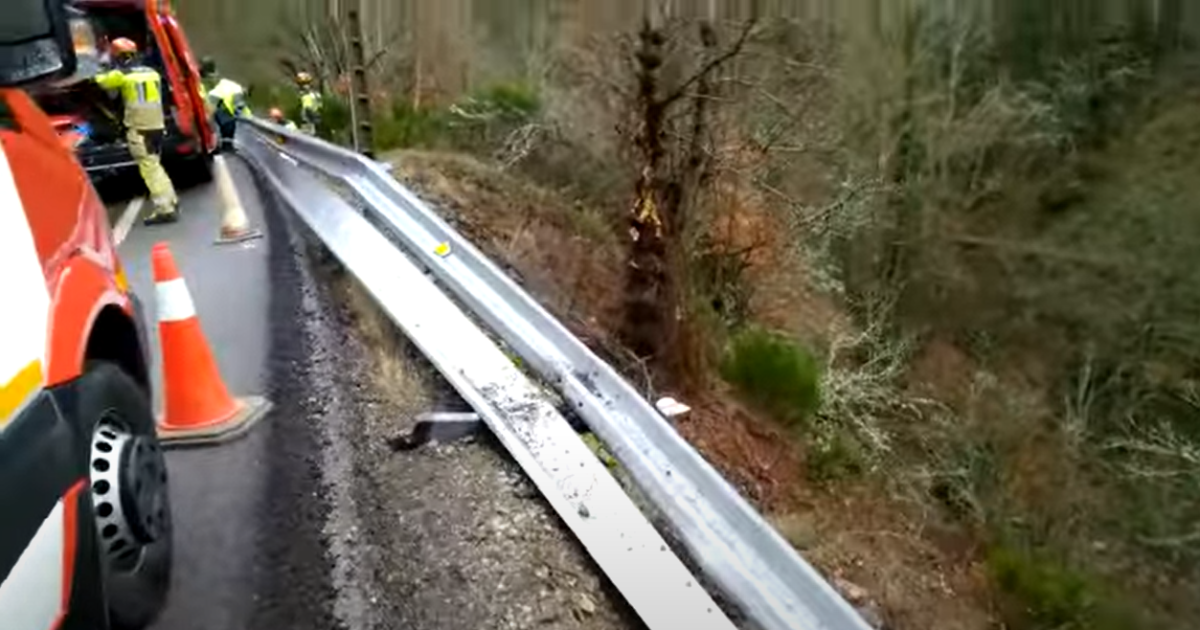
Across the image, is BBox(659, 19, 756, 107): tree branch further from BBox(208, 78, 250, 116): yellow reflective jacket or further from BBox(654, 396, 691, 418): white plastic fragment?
BBox(208, 78, 250, 116): yellow reflective jacket

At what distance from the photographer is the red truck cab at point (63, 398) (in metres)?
2.09

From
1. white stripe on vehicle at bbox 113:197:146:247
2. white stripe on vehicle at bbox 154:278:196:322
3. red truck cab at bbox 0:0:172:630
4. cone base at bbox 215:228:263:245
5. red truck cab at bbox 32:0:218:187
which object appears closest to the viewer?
red truck cab at bbox 0:0:172:630

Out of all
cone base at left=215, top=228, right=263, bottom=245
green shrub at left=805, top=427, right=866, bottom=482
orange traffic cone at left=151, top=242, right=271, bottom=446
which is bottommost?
green shrub at left=805, top=427, right=866, bottom=482

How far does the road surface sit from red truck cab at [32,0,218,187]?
5.56 m

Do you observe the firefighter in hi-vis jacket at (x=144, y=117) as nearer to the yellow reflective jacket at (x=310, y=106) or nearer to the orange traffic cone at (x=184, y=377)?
the orange traffic cone at (x=184, y=377)

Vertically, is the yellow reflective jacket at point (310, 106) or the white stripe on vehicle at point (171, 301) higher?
the white stripe on vehicle at point (171, 301)

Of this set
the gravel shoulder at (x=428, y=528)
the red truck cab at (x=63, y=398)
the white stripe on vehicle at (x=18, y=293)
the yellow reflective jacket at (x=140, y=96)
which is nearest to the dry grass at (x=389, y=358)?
the gravel shoulder at (x=428, y=528)

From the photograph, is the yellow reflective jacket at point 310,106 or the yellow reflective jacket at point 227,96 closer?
the yellow reflective jacket at point 227,96

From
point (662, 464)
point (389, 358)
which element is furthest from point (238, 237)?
point (662, 464)

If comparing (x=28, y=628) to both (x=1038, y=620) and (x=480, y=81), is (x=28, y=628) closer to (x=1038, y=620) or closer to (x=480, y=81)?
(x=1038, y=620)

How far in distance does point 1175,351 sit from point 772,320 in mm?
14043

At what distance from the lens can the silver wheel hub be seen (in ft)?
8.88

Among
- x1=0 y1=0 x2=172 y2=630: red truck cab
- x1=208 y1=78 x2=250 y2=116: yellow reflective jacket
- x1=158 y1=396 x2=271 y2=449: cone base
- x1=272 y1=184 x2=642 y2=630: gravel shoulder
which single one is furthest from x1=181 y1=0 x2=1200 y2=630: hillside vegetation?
x1=0 y1=0 x2=172 y2=630: red truck cab

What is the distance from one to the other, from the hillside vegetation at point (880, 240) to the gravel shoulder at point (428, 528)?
118 centimetres
